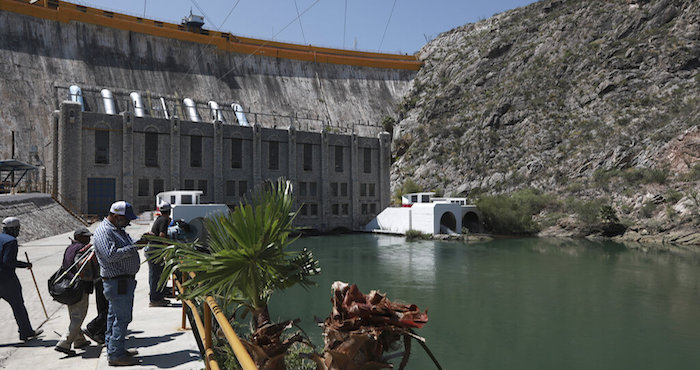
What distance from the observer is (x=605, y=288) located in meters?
22.2

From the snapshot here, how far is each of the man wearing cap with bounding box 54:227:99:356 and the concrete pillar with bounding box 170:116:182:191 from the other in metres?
39.0

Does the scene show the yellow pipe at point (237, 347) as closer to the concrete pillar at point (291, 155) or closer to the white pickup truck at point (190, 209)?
the white pickup truck at point (190, 209)

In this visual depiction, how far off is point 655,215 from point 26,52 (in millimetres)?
71509

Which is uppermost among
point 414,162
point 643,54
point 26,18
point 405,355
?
point 26,18

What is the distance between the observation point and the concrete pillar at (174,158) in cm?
4441

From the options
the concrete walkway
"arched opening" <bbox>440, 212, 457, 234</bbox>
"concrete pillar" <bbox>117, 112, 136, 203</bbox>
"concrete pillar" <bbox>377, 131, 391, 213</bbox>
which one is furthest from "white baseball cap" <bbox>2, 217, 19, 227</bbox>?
"concrete pillar" <bbox>377, 131, 391, 213</bbox>

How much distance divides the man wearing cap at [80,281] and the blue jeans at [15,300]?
0.97 m

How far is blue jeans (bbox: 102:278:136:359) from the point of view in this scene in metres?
6.03

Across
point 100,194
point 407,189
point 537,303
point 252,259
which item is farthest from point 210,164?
point 252,259

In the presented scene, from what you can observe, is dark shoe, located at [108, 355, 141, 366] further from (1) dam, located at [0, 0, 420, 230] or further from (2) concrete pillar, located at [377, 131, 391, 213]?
(2) concrete pillar, located at [377, 131, 391, 213]

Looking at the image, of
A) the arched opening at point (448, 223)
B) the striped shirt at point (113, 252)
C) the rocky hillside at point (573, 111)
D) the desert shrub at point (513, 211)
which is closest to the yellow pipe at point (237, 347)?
the striped shirt at point (113, 252)

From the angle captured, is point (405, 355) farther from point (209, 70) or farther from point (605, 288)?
point (209, 70)

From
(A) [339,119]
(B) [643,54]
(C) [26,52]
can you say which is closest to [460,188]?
(A) [339,119]

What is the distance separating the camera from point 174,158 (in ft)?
146
